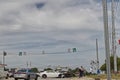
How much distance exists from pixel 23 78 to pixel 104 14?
4155 centimetres

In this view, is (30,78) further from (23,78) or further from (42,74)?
(42,74)

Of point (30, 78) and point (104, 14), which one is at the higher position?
point (104, 14)

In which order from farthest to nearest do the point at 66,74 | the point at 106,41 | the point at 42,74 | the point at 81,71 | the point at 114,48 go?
1. the point at 66,74
2. the point at 42,74
3. the point at 81,71
4. the point at 114,48
5. the point at 106,41

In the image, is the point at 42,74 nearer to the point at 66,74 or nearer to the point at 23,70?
the point at 66,74

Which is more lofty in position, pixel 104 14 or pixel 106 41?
pixel 104 14

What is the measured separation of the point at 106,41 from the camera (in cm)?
783

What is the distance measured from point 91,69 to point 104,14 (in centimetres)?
6243

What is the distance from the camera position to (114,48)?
47719 millimetres

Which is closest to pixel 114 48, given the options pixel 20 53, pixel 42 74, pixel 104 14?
pixel 42 74

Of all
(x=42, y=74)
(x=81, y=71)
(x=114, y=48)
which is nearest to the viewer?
(x=114, y=48)

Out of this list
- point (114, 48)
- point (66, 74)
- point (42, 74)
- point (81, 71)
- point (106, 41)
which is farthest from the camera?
point (66, 74)

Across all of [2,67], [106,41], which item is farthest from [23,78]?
[106,41]

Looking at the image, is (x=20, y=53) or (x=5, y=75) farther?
(x=20, y=53)

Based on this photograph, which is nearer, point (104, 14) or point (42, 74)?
point (104, 14)
